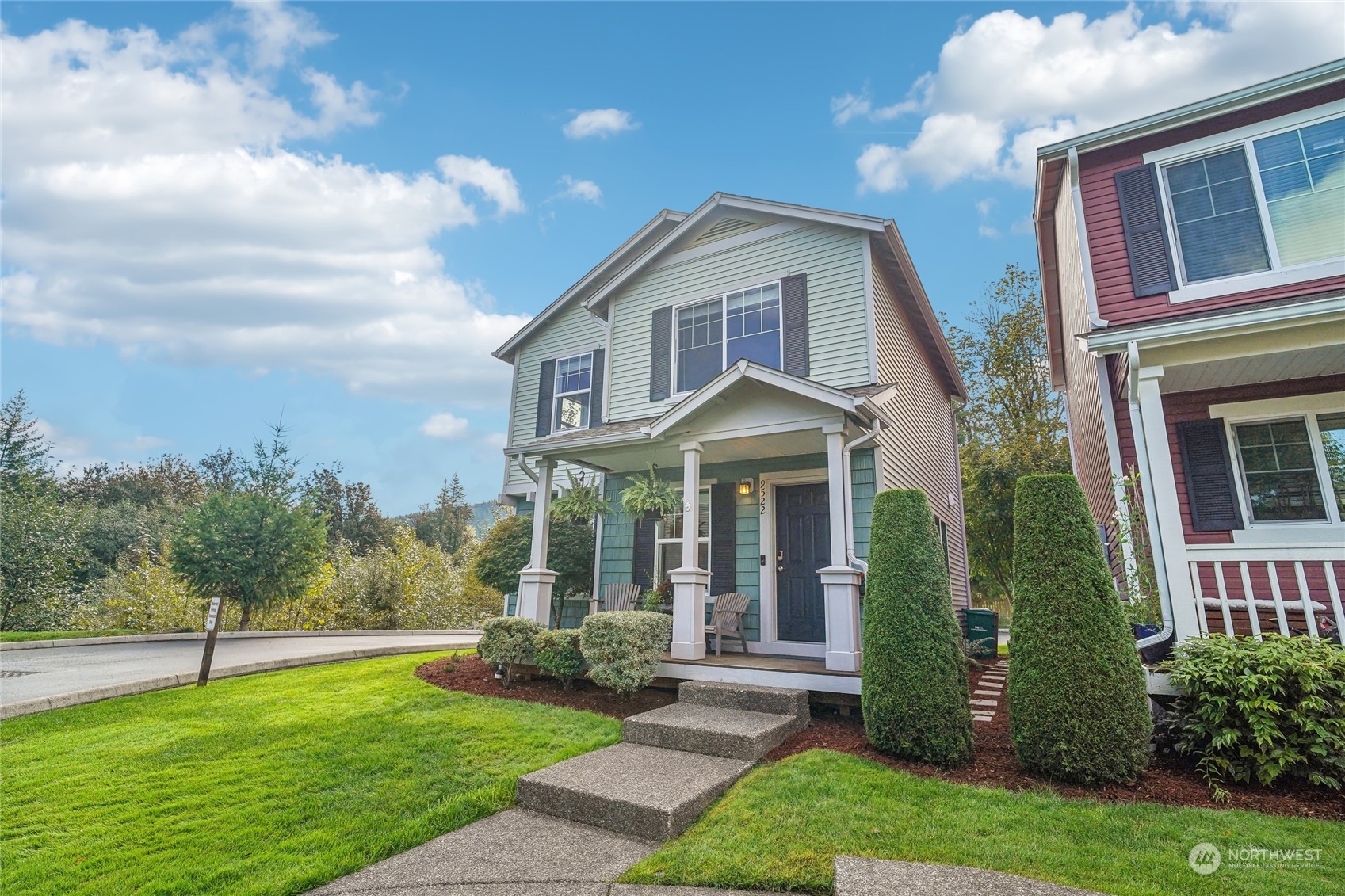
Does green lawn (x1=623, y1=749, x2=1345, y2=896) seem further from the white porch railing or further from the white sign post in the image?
the white sign post

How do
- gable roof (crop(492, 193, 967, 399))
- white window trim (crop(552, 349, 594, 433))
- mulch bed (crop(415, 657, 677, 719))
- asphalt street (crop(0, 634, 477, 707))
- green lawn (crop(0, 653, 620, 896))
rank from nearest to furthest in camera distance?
green lawn (crop(0, 653, 620, 896)) → mulch bed (crop(415, 657, 677, 719)) → asphalt street (crop(0, 634, 477, 707)) → gable roof (crop(492, 193, 967, 399)) → white window trim (crop(552, 349, 594, 433))

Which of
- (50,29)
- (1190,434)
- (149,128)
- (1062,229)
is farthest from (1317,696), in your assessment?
(50,29)

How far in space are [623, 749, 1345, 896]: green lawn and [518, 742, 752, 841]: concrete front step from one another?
15 centimetres

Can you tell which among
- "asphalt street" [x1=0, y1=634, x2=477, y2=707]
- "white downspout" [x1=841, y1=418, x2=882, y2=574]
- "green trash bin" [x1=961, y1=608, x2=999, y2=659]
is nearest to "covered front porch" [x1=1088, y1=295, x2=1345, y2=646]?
"white downspout" [x1=841, y1=418, x2=882, y2=574]

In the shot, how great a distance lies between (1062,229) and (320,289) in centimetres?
2395

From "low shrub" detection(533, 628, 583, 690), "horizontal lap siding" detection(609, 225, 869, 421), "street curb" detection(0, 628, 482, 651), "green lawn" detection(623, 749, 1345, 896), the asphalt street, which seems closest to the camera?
"green lawn" detection(623, 749, 1345, 896)

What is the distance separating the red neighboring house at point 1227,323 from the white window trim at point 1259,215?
0.04 ft

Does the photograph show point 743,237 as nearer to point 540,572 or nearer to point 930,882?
point 540,572

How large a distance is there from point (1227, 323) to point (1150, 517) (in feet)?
5.57

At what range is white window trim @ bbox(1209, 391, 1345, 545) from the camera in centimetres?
564

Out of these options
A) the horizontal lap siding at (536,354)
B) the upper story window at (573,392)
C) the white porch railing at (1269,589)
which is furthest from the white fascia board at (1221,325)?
the horizontal lap siding at (536,354)

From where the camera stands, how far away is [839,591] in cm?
580

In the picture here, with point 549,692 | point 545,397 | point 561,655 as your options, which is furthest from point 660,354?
point 549,692

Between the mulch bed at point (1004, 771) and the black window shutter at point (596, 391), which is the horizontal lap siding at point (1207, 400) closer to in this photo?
the mulch bed at point (1004, 771)
